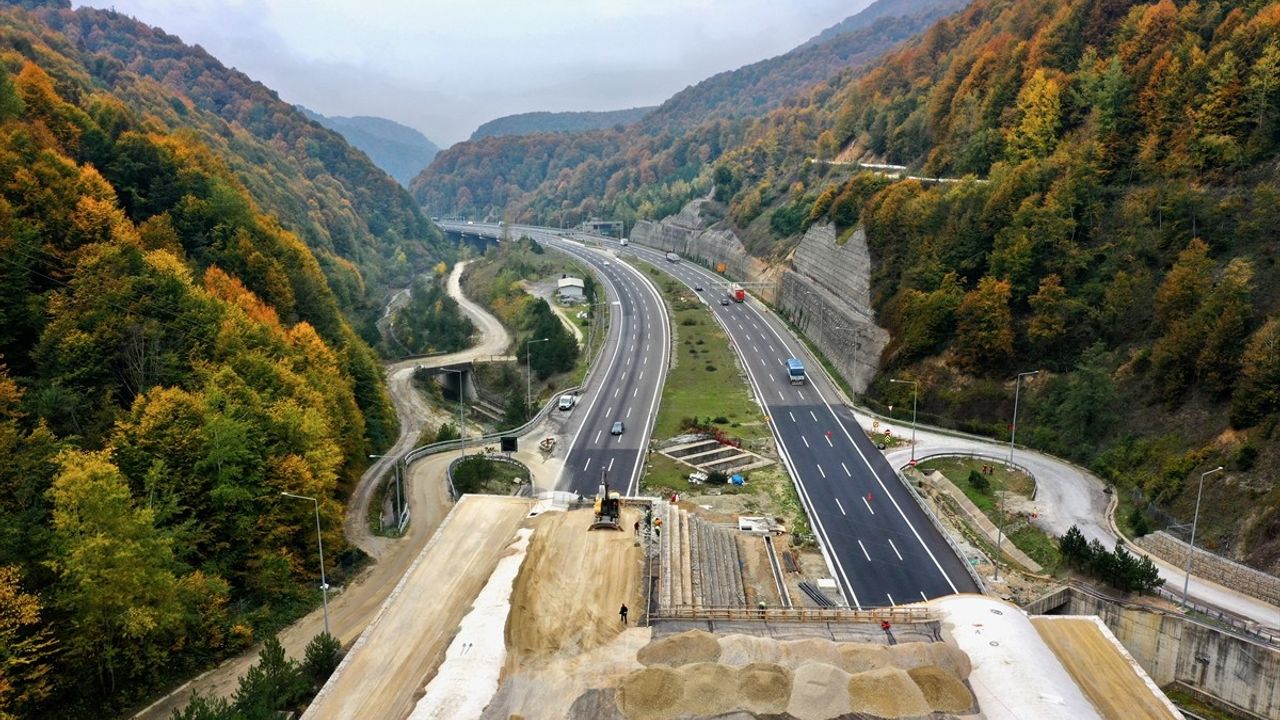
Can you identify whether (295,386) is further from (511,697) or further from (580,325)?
(580,325)

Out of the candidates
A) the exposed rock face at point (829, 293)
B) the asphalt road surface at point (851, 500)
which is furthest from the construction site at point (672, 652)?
the exposed rock face at point (829, 293)

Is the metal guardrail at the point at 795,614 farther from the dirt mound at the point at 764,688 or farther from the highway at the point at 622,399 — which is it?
the highway at the point at 622,399

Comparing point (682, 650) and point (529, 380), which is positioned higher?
point (529, 380)

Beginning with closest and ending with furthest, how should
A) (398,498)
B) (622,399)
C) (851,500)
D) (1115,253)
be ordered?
1. (851,500)
2. (398,498)
3. (1115,253)
4. (622,399)

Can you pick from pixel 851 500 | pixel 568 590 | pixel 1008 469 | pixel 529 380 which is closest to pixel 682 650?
pixel 568 590

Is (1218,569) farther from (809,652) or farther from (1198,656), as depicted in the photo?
(809,652)

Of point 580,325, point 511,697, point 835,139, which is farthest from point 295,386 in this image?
point 835,139

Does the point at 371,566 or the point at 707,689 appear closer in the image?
the point at 707,689
